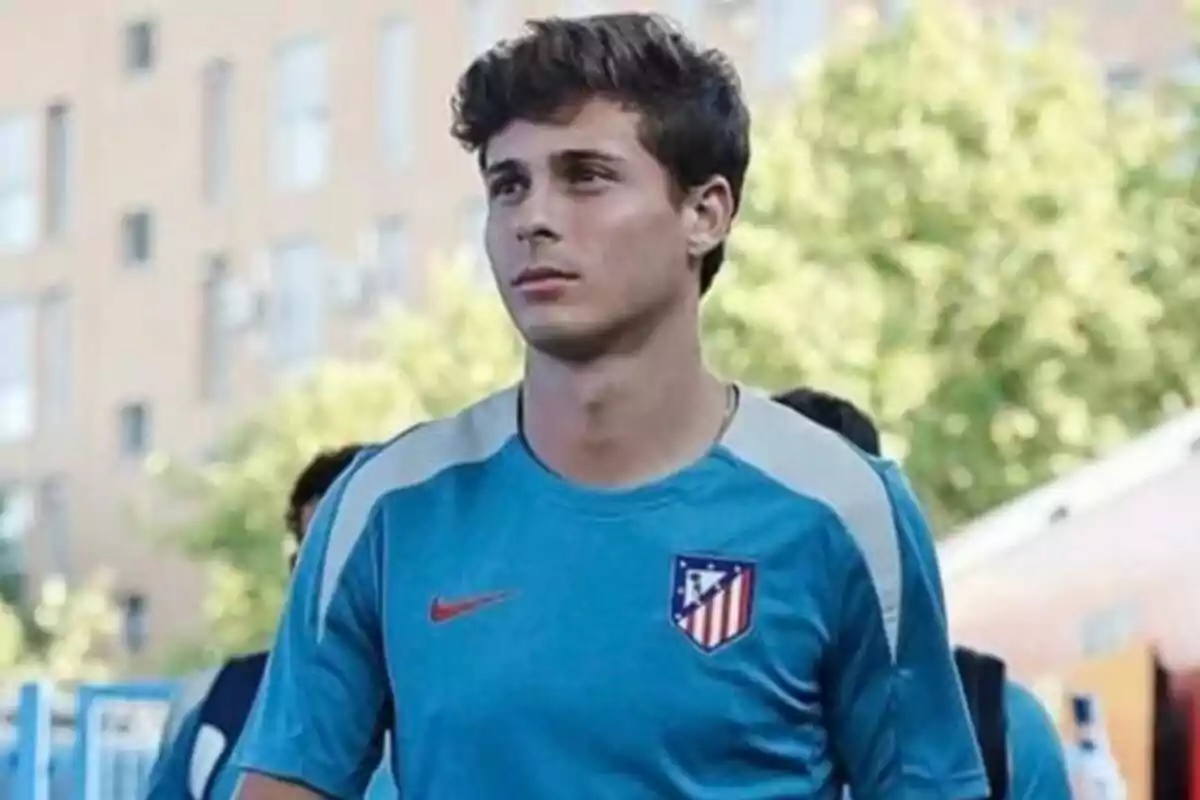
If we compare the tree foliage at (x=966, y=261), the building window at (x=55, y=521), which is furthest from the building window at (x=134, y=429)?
the tree foliage at (x=966, y=261)

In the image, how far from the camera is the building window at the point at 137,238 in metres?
47.8

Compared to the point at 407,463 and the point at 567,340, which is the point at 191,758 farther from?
the point at 567,340

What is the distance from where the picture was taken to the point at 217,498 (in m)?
31.2

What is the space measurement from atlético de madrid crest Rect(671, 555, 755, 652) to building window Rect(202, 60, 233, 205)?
44.0 meters

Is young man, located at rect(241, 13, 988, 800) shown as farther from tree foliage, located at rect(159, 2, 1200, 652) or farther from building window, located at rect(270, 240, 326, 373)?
building window, located at rect(270, 240, 326, 373)

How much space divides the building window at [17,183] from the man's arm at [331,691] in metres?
47.0

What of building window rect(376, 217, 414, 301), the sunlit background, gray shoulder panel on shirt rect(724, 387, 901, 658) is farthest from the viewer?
building window rect(376, 217, 414, 301)

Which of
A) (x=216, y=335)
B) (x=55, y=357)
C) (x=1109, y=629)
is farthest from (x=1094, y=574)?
(x=55, y=357)

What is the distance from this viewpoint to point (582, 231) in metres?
2.92

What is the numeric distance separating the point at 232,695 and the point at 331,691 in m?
2.03

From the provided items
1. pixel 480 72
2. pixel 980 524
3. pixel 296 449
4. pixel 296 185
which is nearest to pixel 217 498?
pixel 296 449

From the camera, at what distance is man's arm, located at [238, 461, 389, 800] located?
2975 mm

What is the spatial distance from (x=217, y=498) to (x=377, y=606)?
93.2 feet

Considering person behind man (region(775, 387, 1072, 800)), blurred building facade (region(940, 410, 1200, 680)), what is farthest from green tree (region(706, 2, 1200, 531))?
person behind man (region(775, 387, 1072, 800))
